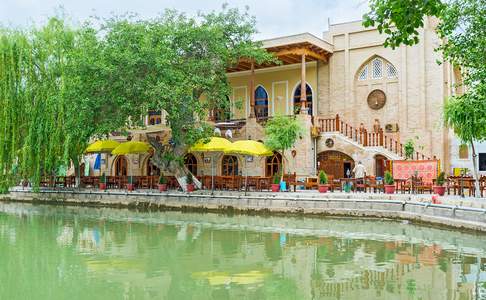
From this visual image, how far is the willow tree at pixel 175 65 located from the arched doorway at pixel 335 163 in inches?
201

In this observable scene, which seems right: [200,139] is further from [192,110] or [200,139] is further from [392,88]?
[392,88]

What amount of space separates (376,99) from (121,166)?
14.4 metres

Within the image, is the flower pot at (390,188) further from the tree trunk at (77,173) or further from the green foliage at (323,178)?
the tree trunk at (77,173)

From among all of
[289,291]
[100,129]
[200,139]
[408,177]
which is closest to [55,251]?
[289,291]

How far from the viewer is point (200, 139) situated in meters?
21.0

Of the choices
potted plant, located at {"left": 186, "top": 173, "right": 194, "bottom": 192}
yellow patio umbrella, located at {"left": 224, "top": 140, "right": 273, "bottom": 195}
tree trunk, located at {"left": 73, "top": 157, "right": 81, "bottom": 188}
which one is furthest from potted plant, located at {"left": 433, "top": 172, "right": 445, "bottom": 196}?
tree trunk, located at {"left": 73, "top": 157, "right": 81, "bottom": 188}

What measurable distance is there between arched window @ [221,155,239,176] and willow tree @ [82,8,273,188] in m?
4.17

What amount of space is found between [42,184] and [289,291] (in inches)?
808

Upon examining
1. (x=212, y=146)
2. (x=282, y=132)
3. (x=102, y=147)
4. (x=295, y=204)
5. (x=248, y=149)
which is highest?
(x=282, y=132)

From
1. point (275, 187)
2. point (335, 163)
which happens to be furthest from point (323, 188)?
point (335, 163)

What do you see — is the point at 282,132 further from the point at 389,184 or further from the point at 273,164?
the point at 389,184

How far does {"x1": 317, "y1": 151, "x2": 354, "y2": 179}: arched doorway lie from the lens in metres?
23.2

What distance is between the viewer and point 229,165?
25969mm

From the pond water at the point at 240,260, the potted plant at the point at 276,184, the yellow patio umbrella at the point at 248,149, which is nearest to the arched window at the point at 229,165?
the yellow patio umbrella at the point at 248,149
